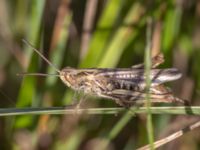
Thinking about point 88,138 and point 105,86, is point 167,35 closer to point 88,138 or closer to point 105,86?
point 105,86

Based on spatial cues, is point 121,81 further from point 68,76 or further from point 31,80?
point 31,80

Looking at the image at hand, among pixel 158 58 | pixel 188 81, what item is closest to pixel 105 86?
pixel 158 58

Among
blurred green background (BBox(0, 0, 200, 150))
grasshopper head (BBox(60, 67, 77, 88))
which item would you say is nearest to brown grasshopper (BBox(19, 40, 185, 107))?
grasshopper head (BBox(60, 67, 77, 88))

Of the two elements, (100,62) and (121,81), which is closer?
(121,81)

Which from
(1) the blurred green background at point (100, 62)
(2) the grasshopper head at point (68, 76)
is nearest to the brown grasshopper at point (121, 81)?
(2) the grasshopper head at point (68, 76)

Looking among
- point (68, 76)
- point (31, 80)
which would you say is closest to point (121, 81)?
point (68, 76)

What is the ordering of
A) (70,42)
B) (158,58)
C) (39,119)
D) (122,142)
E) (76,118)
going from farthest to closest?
(70,42) → (122,142) → (76,118) → (39,119) → (158,58)
